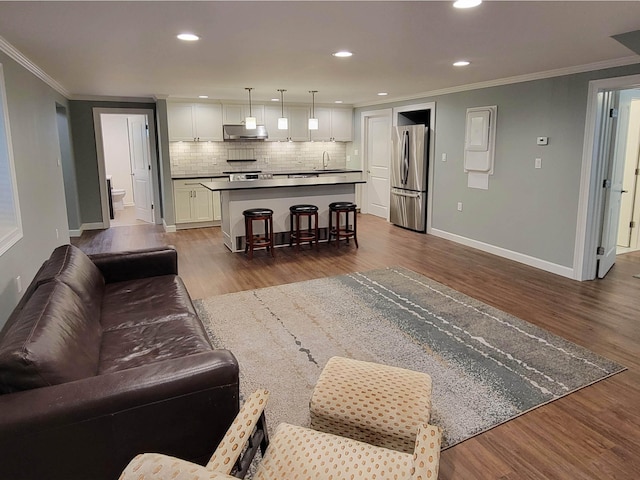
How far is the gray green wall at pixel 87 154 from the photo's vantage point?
716 cm

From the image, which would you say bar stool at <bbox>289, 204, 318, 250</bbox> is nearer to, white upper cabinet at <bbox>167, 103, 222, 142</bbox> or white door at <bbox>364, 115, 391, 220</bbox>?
white door at <bbox>364, 115, 391, 220</bbox>

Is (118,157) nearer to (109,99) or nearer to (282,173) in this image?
(109,99)

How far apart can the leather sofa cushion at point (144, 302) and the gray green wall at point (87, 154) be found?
5056 mm

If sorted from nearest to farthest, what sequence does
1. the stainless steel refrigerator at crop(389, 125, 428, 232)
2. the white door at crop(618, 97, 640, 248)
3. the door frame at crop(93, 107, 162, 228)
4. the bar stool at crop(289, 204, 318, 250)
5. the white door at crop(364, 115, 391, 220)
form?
the white door at crop(618, 97, 640, 248) → the bar stool at crop(289, 204, 318, 250) → the stainless steel refrigerator at crop(389, 125, 428, 232) → the door frame at crop(93, 107, 162, 228) → the white door at crop(364, 115, 391, 220)

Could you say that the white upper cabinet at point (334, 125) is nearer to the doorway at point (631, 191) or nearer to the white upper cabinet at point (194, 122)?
the white upper cabinet at point (194, 122)

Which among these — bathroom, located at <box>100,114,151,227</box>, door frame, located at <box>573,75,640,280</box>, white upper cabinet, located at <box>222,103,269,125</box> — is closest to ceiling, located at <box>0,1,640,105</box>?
door frame, located at <box>573,75,640,280</box>

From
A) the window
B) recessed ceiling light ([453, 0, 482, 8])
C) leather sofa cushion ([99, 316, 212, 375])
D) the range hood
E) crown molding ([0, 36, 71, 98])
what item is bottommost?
leather sofa cushion ([99, 316, 212, 375])

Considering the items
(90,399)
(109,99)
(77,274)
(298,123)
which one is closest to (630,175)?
(298,123)

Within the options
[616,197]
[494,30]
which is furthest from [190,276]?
[616,197]

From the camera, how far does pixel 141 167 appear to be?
27.4 feet

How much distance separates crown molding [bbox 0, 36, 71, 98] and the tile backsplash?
7.47ft

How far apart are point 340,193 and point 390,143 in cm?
202

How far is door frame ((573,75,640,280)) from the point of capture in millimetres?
4285

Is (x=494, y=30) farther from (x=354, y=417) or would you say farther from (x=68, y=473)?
(x=68, y=473)
